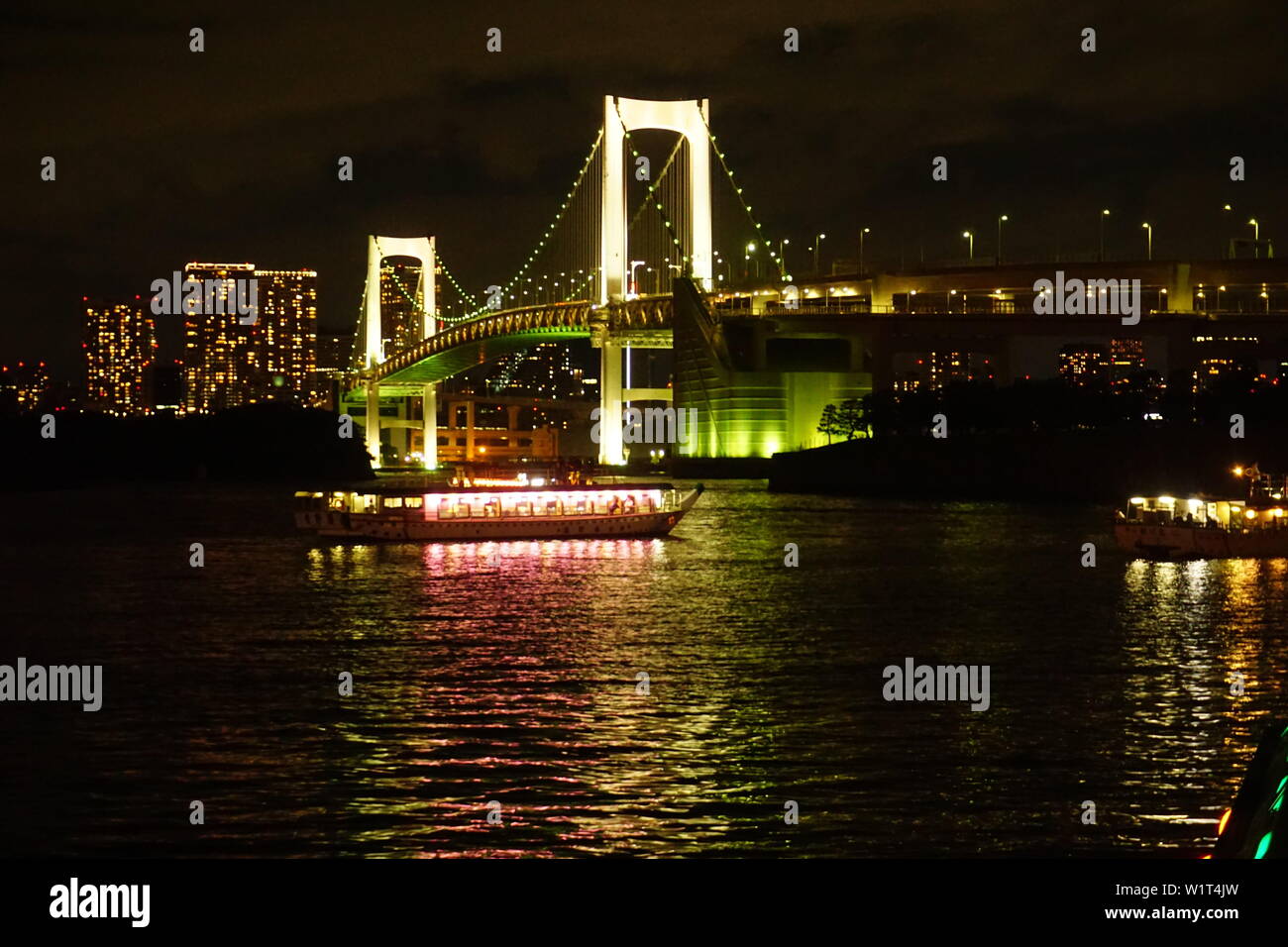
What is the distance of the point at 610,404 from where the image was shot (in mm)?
65375

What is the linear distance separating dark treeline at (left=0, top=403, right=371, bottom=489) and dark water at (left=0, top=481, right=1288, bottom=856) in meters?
52.8

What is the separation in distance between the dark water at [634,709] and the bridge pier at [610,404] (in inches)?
1454

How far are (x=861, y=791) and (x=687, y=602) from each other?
12288 millimetres

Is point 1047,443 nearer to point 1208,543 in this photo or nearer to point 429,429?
point 1208,543

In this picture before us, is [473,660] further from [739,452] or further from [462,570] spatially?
[739,452]

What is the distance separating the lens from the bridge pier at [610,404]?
64625 mm

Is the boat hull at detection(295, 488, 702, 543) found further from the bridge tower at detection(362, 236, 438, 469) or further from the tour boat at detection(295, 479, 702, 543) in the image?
the bridge tower at detection(362, 236, 438, 469)

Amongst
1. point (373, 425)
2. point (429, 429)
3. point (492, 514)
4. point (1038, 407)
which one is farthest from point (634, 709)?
point (429, 429)

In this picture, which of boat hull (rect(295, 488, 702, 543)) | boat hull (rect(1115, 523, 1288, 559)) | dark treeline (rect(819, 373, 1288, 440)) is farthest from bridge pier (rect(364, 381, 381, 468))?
boat hull (rect(1115, 523, 1288, 559))

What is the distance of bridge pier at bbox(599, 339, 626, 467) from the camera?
6462 cm

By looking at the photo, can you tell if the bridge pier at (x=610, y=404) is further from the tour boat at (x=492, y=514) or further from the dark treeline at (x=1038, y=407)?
the tour boat at (x=492, y=514)

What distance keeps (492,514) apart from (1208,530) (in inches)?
560

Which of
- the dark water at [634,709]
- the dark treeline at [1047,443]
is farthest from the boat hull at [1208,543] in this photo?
the dark treeline at [1047,443]
